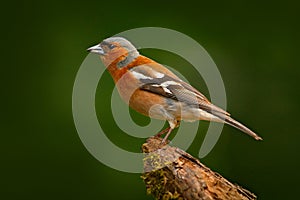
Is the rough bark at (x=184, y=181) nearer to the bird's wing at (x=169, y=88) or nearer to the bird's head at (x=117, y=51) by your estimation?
the bird's wing at (x=169, y=88)

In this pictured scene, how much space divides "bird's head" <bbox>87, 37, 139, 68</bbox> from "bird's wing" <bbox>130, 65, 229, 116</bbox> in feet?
0.38

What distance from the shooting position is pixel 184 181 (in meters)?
2.56

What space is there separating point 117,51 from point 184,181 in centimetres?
129

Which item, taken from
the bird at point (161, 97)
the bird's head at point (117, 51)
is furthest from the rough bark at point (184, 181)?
the bird's head at point (117, 51)

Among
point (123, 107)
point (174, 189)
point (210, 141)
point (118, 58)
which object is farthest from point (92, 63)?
point (174, 189)

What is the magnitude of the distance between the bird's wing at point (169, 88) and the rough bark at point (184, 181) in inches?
27.7

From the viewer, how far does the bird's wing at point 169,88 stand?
344 cm

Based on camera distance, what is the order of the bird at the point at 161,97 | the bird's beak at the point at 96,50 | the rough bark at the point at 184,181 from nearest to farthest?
the rough bark at the point at 184,181 → the bird at the point at 161,97 → the bird's beak at the point at 96,50

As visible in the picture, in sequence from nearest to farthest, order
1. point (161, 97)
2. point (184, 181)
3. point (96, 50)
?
point (184, 181) → point (161, 97) → point (96, 50)

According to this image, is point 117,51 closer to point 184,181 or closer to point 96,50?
point 96,50

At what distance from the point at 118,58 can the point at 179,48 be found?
1567 millimetres

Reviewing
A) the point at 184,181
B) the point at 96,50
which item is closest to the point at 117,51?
the point at 96,50

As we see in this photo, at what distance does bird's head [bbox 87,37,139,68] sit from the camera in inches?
142

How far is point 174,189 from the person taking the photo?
259cm
